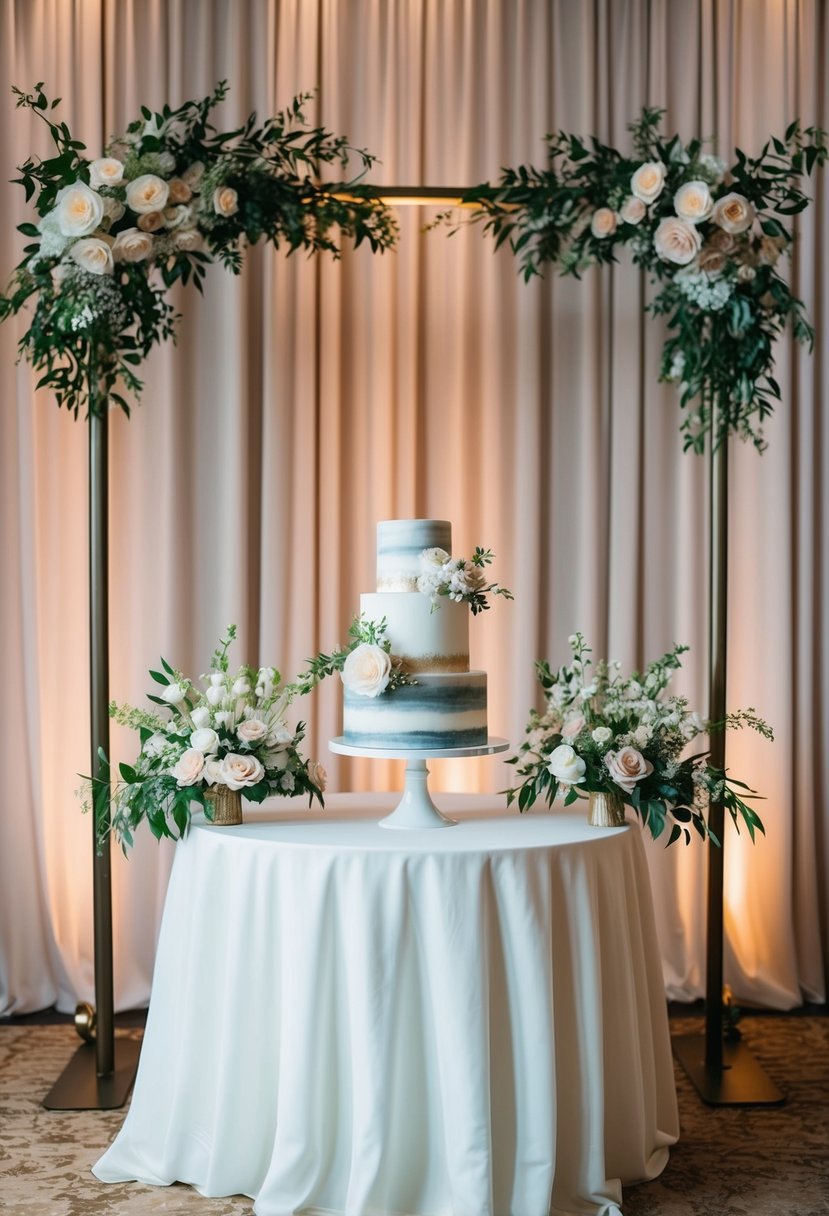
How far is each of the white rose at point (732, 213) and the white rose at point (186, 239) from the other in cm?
150

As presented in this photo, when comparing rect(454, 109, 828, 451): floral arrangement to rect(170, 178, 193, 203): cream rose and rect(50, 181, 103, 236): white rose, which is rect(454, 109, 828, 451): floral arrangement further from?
rect(50, 181, 103, 236): white rose

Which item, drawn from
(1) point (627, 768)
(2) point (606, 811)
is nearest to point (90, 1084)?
(2) point (606, 811)

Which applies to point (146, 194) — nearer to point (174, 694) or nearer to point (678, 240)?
point (174, 694)

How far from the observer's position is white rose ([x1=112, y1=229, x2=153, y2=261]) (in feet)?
11.5

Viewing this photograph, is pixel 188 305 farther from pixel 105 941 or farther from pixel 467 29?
pixel 105 941

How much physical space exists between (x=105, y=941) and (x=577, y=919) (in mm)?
1570

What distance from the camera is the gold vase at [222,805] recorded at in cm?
318

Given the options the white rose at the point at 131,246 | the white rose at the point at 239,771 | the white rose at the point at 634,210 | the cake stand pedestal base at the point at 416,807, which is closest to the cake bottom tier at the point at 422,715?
the cake stand pedestal base at the point at 416,807

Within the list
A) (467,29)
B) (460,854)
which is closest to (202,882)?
(460,854)

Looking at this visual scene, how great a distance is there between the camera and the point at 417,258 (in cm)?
458

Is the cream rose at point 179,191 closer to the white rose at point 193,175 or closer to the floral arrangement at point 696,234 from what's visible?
the white rose at point 193,175

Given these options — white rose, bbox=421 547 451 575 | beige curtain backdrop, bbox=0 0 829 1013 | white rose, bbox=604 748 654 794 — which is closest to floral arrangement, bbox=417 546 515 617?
white rose, bbox=421 547 451 575

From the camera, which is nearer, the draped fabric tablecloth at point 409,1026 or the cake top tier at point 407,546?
the draped fabric tablecloth at point 409,1026

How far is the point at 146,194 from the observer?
11.5 ft
